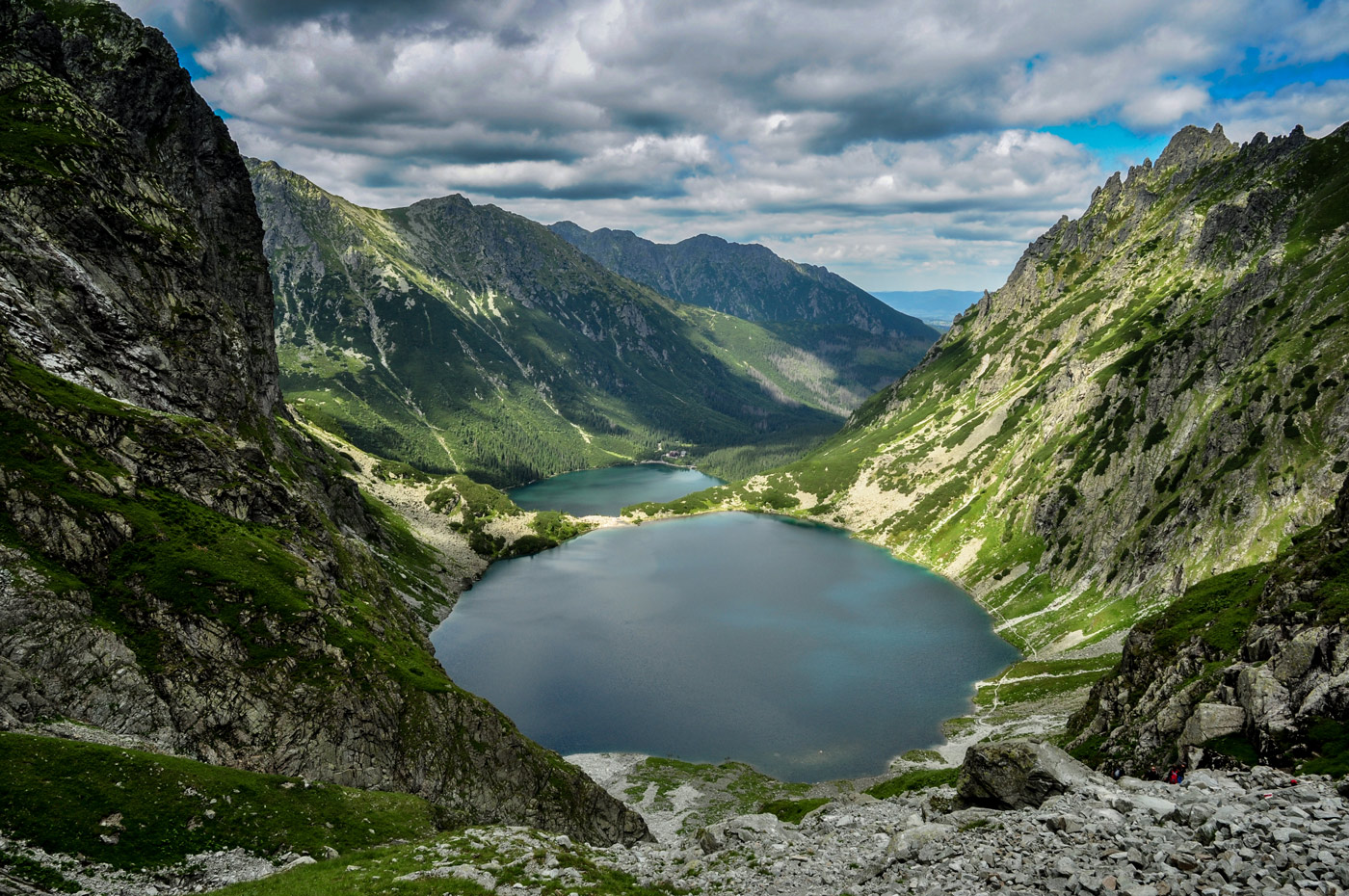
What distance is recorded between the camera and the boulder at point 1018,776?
32438mm

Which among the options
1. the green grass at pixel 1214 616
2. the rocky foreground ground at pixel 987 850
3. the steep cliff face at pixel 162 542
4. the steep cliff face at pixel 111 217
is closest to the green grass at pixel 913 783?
the rocky foreground ground at pixel 987 850

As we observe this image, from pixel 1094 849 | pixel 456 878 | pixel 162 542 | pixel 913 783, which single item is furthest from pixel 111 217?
pixel 913 783

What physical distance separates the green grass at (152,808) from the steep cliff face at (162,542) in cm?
692

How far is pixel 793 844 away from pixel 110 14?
517ft

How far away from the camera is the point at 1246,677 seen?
3322 centimetres

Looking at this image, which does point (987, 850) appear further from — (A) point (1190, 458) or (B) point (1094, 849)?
(A) point (1190, 458)

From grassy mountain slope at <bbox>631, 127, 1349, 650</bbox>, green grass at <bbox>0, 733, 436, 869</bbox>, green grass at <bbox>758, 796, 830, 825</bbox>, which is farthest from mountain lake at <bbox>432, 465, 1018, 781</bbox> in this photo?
green grass at <bbox>0, 733, 436, 869</bbox>

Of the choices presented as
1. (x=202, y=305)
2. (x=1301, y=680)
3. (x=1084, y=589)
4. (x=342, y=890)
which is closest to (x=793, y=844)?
(x=342, y=890)

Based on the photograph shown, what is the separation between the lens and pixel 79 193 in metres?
77.7

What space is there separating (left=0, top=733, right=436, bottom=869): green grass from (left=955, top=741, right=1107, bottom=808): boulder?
35.7 m

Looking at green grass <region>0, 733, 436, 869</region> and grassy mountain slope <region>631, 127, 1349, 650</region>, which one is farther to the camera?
grassy mountain slope <region>631, 127, 1349, 650</region>

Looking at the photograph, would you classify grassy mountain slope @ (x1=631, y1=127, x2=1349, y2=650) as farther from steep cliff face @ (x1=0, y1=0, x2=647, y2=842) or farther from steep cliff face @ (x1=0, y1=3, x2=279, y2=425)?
steep cliff face @ (x1=0, y1=3, x2=279, y2=425)

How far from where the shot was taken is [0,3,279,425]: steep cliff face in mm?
68562

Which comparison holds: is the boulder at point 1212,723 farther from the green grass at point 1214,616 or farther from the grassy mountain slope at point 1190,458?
the grassy mountain slope at point 1190,458
